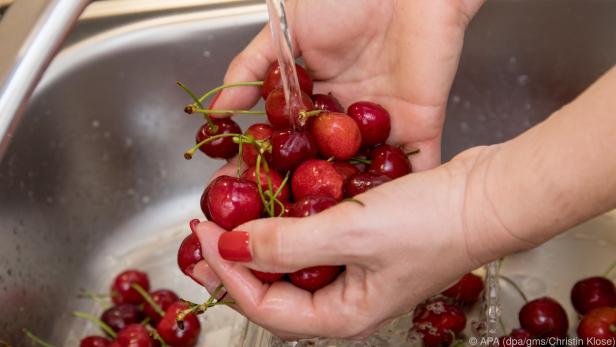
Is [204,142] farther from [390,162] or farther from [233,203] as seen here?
[390,162]

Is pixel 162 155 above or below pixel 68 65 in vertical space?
below

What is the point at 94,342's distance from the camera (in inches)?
50.9

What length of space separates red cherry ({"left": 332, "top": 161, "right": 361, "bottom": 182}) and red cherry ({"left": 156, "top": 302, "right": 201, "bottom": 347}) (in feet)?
1.46

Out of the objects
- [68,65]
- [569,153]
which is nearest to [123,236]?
[68,65]

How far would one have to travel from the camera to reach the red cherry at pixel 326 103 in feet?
3.60

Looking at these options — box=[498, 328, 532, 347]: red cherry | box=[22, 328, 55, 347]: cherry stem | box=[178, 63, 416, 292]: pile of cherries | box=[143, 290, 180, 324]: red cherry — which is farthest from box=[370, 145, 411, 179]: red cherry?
box=[22, 328, 55, 347]: cherry stem

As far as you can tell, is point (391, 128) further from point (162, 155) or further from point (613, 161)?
point (162, 155)

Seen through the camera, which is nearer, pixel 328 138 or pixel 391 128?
pixel 328 138

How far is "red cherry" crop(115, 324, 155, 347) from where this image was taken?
49.9 inches

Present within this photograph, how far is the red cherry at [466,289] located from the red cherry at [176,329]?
0.47m

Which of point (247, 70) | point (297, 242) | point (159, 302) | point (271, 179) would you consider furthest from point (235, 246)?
point (159, 302)

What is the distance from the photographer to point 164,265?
59.9 inches

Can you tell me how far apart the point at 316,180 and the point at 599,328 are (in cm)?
58

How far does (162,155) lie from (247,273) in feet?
2.44
